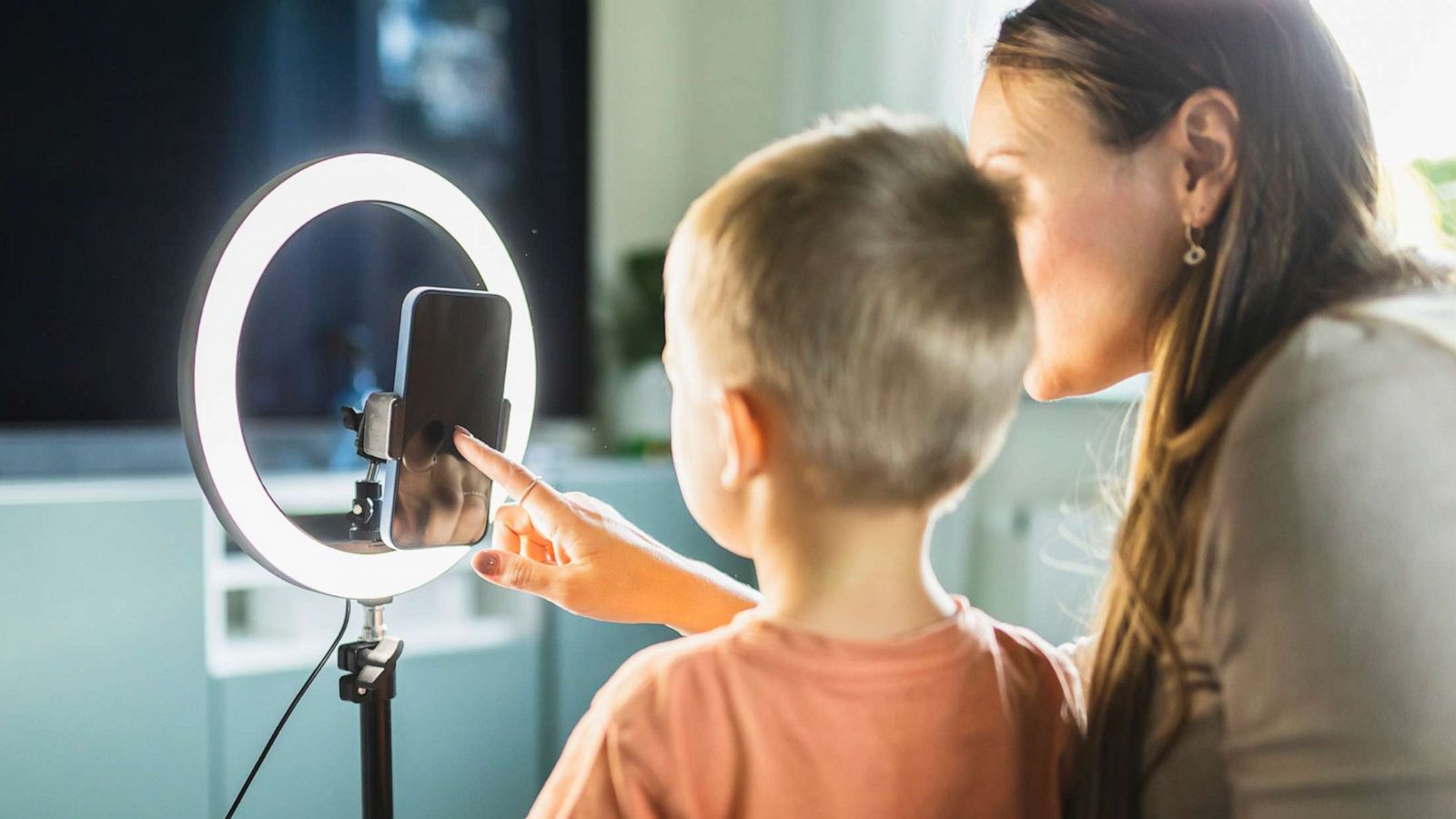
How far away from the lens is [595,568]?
85 cm

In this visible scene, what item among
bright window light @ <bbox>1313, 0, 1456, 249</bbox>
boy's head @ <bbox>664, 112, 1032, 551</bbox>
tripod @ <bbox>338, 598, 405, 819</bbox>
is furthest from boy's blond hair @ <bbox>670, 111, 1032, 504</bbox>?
bright window light @ <bbox>1313, 0, 1456, 249</bbox>

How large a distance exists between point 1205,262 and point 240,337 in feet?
1.99

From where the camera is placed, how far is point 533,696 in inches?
91.4

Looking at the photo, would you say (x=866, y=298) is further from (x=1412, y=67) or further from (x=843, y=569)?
(x=1412, y=67)

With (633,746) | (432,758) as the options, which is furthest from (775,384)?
(432,758)

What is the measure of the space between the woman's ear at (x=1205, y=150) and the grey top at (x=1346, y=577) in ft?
0.50

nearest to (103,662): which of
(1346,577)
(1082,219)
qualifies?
(1082,219)

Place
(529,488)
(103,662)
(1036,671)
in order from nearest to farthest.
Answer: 1. (1036,671)
2. (529,488)
3. (103,662)

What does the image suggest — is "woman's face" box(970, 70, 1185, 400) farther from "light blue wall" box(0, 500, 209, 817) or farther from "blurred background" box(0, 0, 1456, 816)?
"light blue wall" box(0, 500, 209, 817)

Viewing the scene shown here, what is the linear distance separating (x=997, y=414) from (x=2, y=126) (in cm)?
202

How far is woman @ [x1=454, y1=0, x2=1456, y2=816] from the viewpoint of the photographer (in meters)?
0.54

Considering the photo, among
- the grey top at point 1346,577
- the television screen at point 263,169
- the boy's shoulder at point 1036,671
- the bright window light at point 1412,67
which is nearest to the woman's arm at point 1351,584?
the grey top at point 1346,577

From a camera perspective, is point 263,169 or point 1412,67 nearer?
point 1412,67

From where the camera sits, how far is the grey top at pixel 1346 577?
54cm
